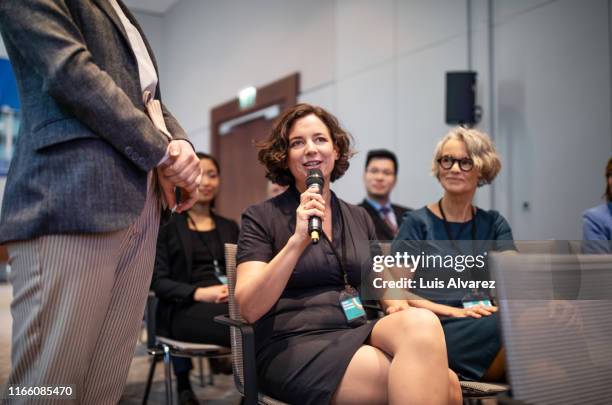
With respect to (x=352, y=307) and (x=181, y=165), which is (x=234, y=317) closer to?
(x=352, y=307)

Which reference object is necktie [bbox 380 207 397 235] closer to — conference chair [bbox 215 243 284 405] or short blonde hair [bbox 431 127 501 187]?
short blonde hair [bbox 431 127 501 187]

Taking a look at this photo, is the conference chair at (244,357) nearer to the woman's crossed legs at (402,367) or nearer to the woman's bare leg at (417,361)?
the woman's crossed legs at (402,367)

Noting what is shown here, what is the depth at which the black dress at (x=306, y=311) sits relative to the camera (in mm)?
1609

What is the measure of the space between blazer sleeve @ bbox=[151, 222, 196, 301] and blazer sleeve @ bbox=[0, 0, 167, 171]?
1.75 m

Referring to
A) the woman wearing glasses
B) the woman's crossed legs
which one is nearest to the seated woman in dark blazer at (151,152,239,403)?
the woman wearing glasses

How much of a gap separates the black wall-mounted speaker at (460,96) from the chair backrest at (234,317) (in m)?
2.62

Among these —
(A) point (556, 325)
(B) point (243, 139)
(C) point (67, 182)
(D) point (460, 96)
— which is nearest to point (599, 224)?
(A) point (556, 325)

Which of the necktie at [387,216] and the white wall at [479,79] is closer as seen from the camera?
the white wall at [479,79]

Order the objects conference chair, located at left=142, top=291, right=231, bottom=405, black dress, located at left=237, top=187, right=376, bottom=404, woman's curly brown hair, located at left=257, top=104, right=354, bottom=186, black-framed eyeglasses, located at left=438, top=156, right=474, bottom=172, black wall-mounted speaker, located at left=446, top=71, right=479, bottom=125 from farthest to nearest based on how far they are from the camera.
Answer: black wall-mounted speaker, located at left=446, top=71, right=479, bottom=125, conference chair, located at left=142, top=291, right=231, bottom=405, black-framed eyeglasses, located at left=438, top=156, right=474, bottom=172, woman's curly brown hair, located at left=257, top=104, right=354, bottom=186, black dress, located at left=237, top=187, right=376, bottom=404

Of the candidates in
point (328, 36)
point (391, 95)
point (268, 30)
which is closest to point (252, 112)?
point (268, 30)

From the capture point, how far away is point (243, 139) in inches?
283

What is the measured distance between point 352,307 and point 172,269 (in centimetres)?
150

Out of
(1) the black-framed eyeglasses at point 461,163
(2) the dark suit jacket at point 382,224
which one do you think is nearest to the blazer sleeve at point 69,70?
(1) the black-framed eyeglasses at point 461,163

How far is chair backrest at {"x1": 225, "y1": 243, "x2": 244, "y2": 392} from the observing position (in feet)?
5.93
